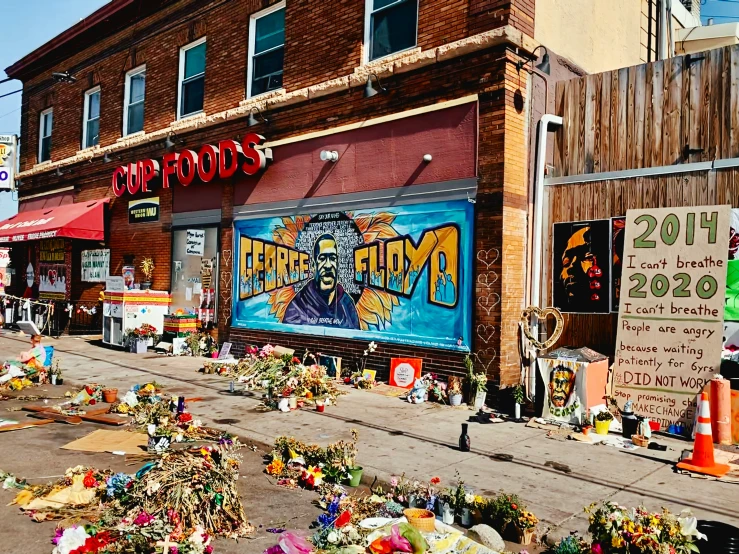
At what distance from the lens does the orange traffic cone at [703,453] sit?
255 inches

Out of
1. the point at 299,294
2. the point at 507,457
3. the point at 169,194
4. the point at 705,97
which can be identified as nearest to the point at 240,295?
the point at 299,294

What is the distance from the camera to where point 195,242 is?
49.7 ft

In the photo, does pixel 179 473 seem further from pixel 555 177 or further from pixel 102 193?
pixel 102 193

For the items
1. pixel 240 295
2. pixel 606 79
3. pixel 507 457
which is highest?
pixel 606 79

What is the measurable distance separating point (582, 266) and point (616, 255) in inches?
22.5

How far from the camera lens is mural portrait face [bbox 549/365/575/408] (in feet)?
27.9

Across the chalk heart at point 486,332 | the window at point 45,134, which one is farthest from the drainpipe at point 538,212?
the window at point 45,134

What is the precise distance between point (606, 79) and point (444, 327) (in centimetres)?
468

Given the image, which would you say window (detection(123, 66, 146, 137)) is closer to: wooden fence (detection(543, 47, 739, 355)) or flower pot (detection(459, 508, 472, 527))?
wooden fence (detection(543, 47, 739, 355))

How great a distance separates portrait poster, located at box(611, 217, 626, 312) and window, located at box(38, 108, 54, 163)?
21.3 m

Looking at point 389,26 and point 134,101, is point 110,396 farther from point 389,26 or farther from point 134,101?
point 134,101

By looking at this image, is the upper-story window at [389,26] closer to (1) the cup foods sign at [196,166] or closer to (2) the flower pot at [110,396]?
(1) the cup foods sign at [196,166]

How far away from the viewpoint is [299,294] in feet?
42.6

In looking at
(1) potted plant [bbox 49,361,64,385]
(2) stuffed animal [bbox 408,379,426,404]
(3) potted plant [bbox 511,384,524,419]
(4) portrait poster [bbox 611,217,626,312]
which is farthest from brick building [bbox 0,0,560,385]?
(1) potted plant [bbox 49,361,64,385]
